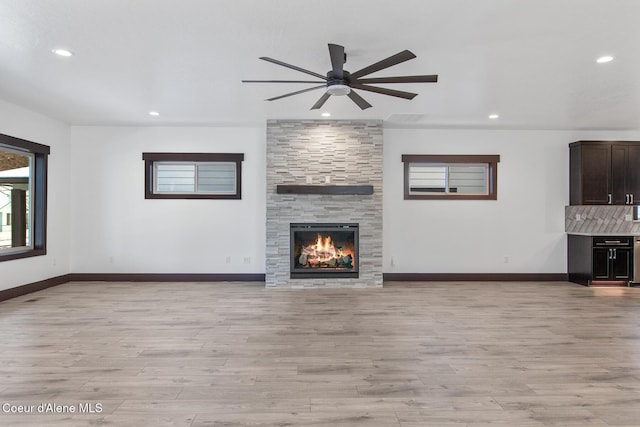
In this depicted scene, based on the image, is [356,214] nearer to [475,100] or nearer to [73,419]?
[475,100]

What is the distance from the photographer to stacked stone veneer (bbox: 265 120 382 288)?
5.90 m

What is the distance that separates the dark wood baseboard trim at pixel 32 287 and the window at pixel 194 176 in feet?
6.44

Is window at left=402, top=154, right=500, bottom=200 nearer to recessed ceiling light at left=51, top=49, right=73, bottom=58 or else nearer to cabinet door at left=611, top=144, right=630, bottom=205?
cabinet door at left=611, top=144, right=630, bottom=205

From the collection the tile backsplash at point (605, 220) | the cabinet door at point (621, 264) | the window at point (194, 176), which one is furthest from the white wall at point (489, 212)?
the window at point (194, 176)

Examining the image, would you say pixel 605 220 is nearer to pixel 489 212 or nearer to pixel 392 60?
pixel 489 212

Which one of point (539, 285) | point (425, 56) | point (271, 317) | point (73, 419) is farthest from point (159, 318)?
point (539, 285)

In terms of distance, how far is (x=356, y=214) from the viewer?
5922 millimetres

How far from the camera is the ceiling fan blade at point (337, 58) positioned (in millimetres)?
2587

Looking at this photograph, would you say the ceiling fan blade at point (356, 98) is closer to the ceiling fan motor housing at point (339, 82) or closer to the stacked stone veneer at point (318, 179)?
the ceiling fan motor housing at point (339, 82)

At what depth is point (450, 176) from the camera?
6664mm

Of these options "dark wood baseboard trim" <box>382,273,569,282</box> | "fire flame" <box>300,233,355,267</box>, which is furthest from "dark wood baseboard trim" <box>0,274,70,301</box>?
"dark wood baseboard trim" <box>382,273,569,282</box>

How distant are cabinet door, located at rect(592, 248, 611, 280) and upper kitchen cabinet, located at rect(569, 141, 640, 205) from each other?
2.78 feet

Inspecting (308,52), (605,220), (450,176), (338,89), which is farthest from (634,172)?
(308,52)

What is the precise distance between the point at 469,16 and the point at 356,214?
11.8 feet
